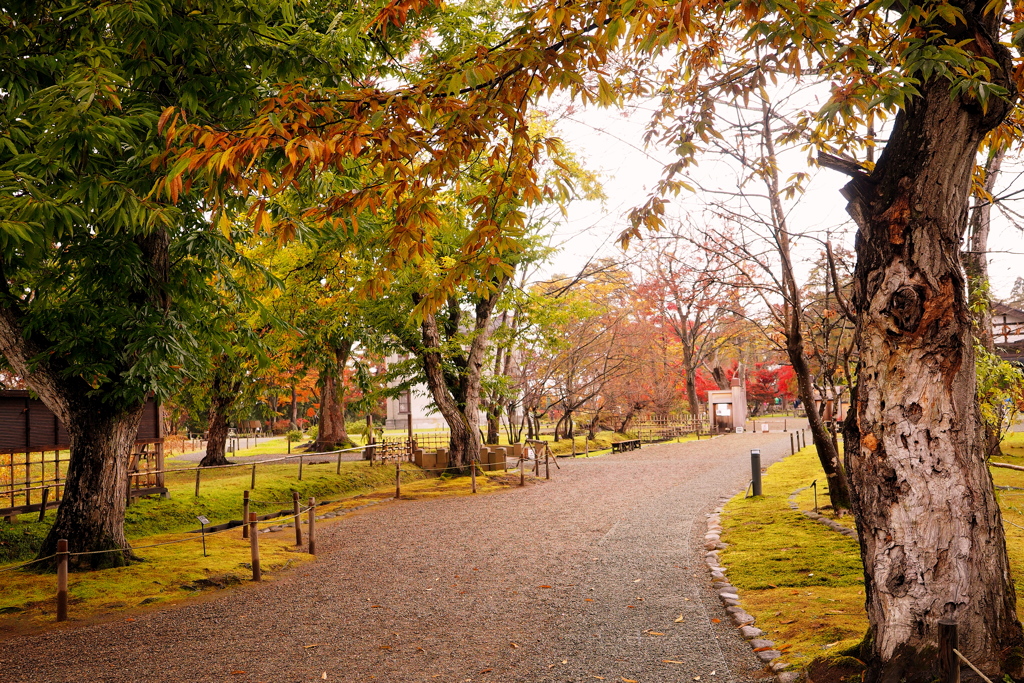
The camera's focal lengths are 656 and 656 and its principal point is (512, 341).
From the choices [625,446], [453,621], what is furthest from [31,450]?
[625,446]

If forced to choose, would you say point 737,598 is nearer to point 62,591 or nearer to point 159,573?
point 62,591

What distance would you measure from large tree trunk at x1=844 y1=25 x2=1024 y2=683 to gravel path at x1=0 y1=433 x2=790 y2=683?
148 centimetres

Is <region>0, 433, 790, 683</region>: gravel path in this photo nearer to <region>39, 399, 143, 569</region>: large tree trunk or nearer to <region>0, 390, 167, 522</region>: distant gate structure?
<region>39, 399, 143, 569</region>: large tree trunk

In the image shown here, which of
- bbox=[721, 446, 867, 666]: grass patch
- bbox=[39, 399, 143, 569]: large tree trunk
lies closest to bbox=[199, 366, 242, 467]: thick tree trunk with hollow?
bbox=[39, 399, 143, 569]: large tree trunk

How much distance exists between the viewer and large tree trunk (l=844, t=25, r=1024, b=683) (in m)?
4.17

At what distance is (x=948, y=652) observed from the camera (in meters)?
3.89

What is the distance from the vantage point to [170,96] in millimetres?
8602

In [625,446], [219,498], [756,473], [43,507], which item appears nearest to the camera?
[43,507]

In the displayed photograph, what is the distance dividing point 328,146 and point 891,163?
147 inches

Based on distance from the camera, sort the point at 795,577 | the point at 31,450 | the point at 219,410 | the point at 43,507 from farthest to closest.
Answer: the point at 219,410
the point at 31,450
the point at 43,507
the point at 795,577

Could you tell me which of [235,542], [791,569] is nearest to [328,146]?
[791,569]

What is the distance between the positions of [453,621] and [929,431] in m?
4.98

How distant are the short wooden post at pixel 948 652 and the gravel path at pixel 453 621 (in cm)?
153

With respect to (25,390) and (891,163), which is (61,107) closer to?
(891,163)
